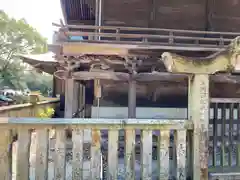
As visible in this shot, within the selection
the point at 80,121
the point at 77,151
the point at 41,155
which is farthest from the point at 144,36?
the point at 41,155

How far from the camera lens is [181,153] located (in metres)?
2.61

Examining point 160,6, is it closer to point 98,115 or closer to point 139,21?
point 139,21

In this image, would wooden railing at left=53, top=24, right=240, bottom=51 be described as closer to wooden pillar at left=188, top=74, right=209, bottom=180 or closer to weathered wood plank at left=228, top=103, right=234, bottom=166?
weathered wood plank at left=228, top=103, right=234, bottom=166

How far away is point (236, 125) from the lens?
307 cm

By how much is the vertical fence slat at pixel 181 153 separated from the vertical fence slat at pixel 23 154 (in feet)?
5.23

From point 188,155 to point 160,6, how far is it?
6.33m

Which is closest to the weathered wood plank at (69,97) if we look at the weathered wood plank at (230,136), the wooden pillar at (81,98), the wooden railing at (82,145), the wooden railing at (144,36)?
the wooden railing at (144,36)

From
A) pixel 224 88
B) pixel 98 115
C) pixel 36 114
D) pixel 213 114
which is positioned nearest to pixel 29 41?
pixel 36 114

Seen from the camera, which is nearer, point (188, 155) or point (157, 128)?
point (157, 128)

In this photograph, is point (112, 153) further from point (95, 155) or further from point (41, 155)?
point (41, 155)

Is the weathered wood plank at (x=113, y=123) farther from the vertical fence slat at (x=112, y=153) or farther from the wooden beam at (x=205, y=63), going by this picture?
the wooden beam at (x=205, y=63)

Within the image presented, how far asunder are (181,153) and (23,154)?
65.7 inches

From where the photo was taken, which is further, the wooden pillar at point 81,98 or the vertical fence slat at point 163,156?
the wooden pillar at point 81,98

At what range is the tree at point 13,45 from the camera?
25.9 meters
